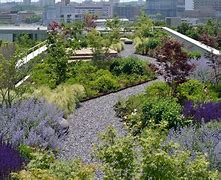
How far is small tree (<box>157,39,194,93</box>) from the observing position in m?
10.0

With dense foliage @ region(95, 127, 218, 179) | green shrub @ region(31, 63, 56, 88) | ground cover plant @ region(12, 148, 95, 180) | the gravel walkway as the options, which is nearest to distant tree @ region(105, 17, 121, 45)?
green shrub @ region(31, 63, 56, 88)

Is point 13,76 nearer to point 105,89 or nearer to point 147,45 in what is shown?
point 105,89

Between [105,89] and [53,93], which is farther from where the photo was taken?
[105,89]

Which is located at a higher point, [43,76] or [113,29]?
[113,29]

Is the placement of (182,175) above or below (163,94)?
above

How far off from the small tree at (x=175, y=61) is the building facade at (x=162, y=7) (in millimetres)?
86169

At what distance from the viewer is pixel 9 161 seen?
5.67 meters

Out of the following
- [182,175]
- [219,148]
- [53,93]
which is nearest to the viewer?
[182,175]

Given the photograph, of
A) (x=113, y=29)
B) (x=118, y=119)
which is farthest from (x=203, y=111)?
(x=113, y=29)

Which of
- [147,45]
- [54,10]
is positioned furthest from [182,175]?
[54,10]

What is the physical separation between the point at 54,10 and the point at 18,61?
2162 inches

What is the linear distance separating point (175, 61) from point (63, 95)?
226cm

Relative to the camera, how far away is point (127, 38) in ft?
84.1

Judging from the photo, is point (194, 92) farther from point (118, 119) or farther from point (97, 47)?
point (97, 47)
